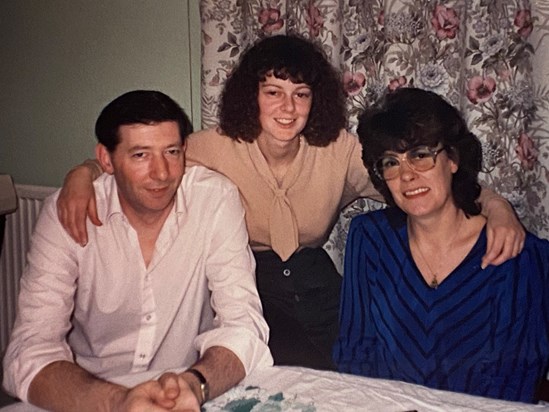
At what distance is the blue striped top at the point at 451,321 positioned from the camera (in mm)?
1287

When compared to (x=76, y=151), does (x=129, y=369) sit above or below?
below

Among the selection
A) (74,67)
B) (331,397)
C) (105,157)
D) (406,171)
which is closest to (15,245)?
(74,67)

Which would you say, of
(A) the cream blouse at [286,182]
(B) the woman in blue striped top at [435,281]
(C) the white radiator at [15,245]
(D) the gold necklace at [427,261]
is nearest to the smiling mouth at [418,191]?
(B) the woman in blue striped top at [435,281]

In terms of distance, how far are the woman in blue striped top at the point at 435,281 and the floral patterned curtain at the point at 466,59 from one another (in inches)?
8.3

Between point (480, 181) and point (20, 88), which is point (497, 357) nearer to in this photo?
point (480, 181)

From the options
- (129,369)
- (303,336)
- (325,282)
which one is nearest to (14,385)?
(129,369)

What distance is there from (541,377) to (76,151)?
150cm

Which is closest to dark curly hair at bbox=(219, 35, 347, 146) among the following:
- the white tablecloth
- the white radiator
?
the white tablecloth

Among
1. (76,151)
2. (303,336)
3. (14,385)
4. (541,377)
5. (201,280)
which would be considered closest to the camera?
(14,385)

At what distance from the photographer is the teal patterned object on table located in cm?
96

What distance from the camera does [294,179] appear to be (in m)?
1.64

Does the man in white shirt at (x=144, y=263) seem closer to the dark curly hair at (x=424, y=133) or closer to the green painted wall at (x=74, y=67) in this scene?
the dark curly hair at (x=424, y=133)

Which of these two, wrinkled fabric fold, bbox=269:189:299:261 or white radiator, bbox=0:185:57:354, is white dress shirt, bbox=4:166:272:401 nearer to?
wrinkled fabric fold, bbox=269:189:299:261

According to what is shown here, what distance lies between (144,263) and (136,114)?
0.29 meters
